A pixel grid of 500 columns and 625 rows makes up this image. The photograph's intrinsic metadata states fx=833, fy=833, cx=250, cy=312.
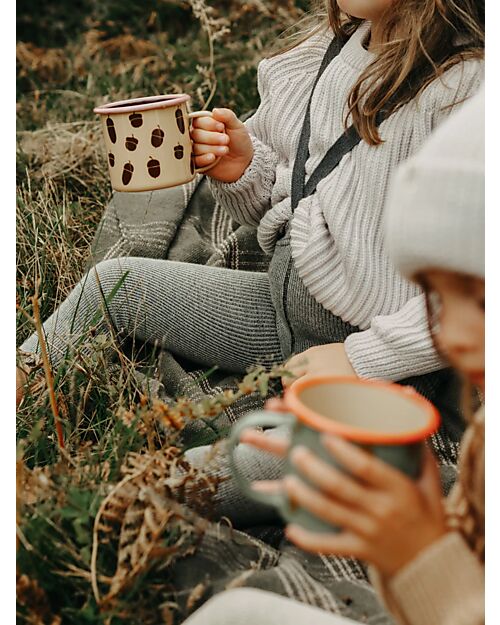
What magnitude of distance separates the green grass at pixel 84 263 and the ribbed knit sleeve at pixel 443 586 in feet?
1.55

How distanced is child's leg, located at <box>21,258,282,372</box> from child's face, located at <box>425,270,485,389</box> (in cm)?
105

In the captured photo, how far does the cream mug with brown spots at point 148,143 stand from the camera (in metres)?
1.65

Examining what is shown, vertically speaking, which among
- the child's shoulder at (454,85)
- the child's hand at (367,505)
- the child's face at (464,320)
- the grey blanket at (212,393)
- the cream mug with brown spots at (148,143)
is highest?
the child's shoulder at (454,85)

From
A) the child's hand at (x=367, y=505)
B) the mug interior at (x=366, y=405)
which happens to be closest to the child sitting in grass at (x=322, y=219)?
the mug interior at (x=366, y=405)

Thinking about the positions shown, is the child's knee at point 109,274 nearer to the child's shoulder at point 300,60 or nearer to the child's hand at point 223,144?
the child's hand at point 223,144

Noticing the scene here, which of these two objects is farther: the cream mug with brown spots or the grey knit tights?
the grey knit tights

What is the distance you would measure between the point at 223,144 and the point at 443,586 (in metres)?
1.21

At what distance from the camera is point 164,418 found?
144 cm

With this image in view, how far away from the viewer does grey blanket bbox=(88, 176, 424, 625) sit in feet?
4.54

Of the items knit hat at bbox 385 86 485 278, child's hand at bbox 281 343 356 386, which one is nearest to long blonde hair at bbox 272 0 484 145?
child's hand at bbox 281 343 356 386

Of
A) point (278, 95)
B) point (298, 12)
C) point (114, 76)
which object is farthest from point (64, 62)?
point (278, 95)

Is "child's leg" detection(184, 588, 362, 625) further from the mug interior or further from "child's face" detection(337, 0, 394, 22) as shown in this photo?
"child's face" detection(337, 0, 394, 22)

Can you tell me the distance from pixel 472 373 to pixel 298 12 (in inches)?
126

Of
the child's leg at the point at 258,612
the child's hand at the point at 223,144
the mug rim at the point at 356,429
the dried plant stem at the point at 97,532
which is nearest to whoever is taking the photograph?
the mug rim at the point at 356,429
